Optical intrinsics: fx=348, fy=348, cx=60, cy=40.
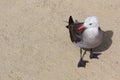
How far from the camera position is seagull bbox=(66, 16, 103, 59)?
6.90 m

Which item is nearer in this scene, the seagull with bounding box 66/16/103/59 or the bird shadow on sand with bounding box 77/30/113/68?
the seagull with bounding box 66/16/103/59

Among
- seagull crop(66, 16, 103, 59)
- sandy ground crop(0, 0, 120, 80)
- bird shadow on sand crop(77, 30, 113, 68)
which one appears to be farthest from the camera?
bird shadow on sand crop(77, 30, 113, 68)

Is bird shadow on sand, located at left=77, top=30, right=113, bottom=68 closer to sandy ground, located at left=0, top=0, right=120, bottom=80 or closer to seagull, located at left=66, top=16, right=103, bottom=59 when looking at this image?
sandy ground, located at left=0, top=0, right=120, bottom=80

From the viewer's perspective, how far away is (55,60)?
23.9 feet

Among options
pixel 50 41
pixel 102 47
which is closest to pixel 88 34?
pixel 102 47

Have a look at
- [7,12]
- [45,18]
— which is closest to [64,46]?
[45,18]

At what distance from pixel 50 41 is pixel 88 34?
3.61 ft

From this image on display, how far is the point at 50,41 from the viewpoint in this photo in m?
7.70

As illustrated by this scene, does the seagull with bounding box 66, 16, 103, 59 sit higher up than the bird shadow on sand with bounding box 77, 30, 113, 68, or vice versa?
the seagull with bounding box 66, 16, 103, 59

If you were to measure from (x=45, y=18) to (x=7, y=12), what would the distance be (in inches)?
38.5

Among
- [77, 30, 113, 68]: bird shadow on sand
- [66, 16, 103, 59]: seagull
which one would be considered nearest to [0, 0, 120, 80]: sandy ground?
[77, 30, 113, 68]: bird shadow on sand

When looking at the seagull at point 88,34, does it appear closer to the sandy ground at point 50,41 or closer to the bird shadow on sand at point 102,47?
the bird shadow on sand at point 102,47

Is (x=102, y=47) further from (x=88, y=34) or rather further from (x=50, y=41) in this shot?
(x=50, y=41)

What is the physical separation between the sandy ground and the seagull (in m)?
0.38
